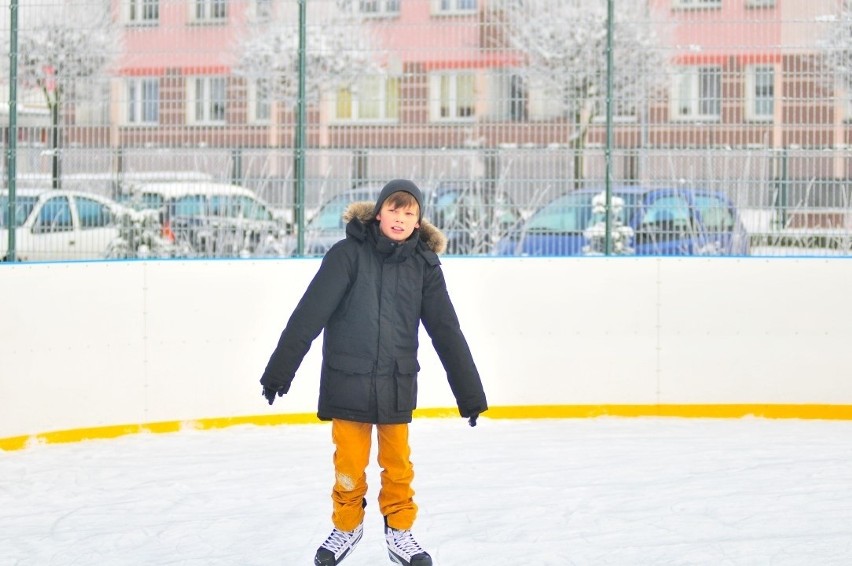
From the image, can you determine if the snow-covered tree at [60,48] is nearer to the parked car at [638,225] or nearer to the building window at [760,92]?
the parked car at [638,225]

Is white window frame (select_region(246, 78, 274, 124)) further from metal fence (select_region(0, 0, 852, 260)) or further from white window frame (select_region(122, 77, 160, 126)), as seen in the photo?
white window frame (select_region(122, 77, 160, 126))

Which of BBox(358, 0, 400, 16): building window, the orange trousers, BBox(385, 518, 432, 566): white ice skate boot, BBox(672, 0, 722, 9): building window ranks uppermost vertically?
BBox(672, 0, 722, 9): building window

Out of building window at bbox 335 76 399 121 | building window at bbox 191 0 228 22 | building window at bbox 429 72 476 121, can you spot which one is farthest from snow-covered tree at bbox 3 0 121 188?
building window at bbox 429 72 476 121

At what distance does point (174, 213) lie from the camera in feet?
26.6

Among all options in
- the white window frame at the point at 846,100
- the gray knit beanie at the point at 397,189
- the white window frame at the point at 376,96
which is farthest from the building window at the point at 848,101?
the gray knit beanie at the point at 397,189

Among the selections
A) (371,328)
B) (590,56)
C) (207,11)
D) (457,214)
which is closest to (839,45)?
(590,56)

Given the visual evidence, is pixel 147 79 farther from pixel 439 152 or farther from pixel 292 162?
pixel 439 152

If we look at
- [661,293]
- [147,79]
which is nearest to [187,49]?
[147,79]

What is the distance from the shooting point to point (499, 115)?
841 centimetres

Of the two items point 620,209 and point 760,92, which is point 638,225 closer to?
point 620,209

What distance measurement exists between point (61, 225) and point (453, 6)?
2484 mm

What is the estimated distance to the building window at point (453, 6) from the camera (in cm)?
839

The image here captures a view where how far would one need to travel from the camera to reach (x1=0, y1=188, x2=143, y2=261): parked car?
301 inches

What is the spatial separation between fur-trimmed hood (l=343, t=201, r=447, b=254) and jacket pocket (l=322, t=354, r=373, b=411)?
17.2 inches
